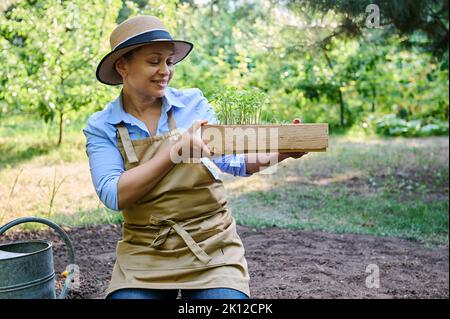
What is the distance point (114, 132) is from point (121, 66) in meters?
0.23

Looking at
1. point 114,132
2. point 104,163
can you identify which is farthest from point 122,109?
point 104,163

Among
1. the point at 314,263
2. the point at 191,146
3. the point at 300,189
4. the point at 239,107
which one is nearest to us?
the point at 191,146

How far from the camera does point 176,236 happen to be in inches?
78.5

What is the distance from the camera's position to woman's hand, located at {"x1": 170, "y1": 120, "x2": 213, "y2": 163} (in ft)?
6.01

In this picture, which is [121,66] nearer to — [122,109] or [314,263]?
[122,109]

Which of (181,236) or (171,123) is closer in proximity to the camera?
(181,236)

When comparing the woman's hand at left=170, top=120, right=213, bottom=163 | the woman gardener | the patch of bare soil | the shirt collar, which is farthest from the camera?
the patch of bare soil

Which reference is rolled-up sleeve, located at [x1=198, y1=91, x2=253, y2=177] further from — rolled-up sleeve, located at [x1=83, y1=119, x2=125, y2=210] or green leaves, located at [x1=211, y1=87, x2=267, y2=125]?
rolled-up sleeve, located at [x1=83, y1=119, x2=125, y2=210]

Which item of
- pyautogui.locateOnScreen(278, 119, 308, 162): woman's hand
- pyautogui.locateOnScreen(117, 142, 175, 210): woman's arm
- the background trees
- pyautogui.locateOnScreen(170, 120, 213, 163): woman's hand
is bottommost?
pyautogui.locateOnScreen(117, 142, 175, 210): woman's arm

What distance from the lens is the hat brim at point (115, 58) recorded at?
78.4 inches

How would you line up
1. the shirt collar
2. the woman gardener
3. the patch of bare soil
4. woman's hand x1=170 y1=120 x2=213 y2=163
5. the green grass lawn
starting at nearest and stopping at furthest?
woman's hand x1=170 y1=120 x2=213 y2=163
the woman gardener
the shirt collar
the patch of bare soil
the green grass lawn

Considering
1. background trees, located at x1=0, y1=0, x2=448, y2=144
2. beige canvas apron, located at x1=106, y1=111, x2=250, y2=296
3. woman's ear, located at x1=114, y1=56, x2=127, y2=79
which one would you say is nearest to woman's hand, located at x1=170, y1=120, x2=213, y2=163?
beige canvas apron, located at x1=106, y1=111, x2=250, y2=296

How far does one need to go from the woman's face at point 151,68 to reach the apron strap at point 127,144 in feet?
0.47

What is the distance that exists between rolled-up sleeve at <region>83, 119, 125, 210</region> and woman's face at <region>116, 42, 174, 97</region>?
7.8 inches
